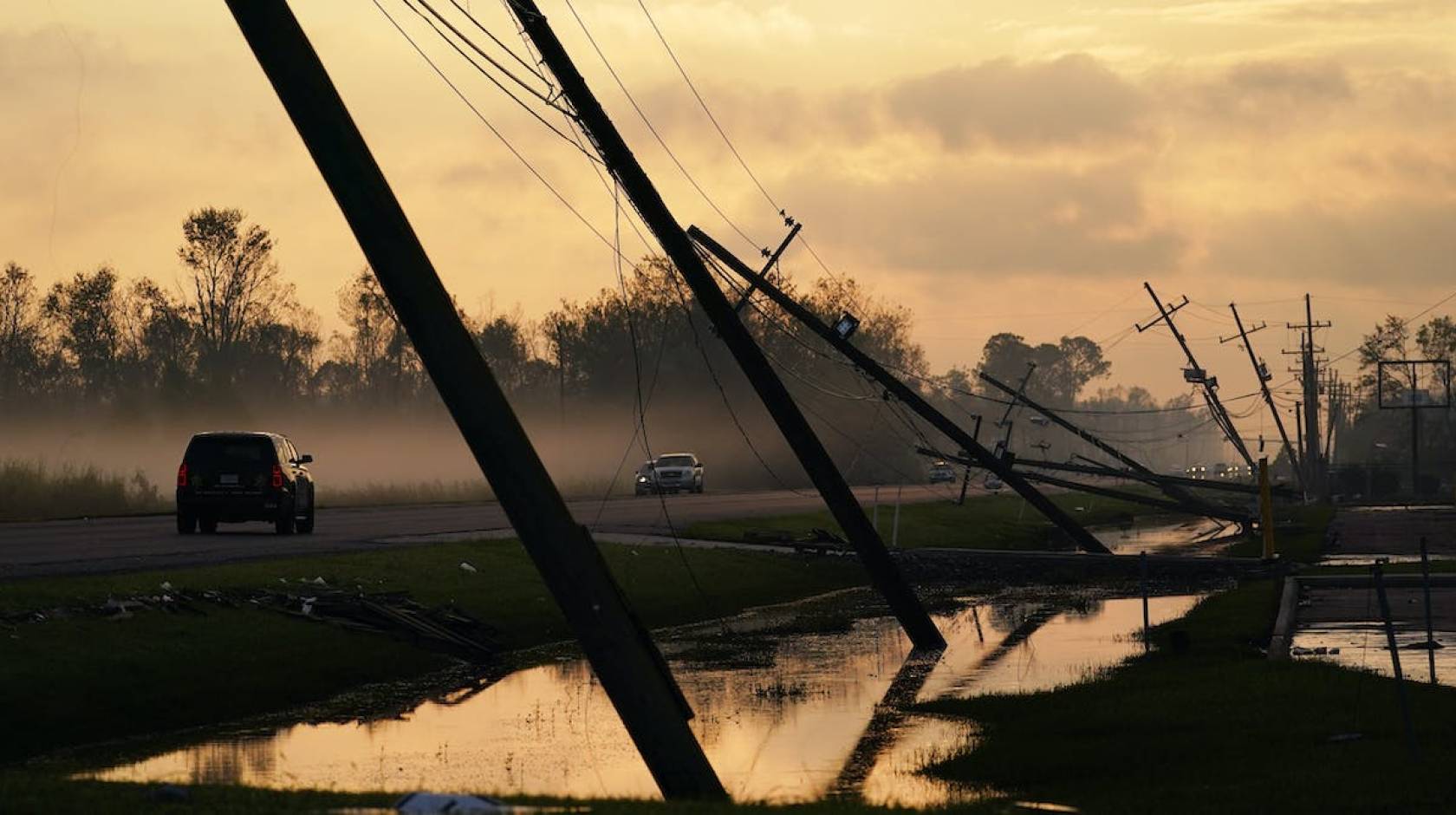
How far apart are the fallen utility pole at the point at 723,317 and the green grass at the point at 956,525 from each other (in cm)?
2242

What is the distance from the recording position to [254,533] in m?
44.5

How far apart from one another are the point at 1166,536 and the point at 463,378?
6993 centimetres

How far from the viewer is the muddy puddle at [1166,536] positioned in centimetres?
6875

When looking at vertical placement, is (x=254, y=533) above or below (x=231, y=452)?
below

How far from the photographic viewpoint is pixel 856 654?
3128 cm

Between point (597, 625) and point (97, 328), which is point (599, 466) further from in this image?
point (597, 625)

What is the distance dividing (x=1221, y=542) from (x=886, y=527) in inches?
522

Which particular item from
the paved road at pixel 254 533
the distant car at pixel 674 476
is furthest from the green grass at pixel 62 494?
the distant car at pixel 674 476

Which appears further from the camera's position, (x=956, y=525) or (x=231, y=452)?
(x=956, y=525)

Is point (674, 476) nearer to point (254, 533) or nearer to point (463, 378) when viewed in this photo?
point (254, 533)

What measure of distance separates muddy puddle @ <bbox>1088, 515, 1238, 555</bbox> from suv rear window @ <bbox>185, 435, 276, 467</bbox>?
28926 mm

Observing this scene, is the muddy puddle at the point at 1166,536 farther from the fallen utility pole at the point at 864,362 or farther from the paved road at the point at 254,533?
the fallen utility pole at the point at 864,362

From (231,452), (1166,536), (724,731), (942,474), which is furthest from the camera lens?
(942,474)

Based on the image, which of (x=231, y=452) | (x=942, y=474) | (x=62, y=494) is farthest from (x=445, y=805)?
(x=942, y=474)
